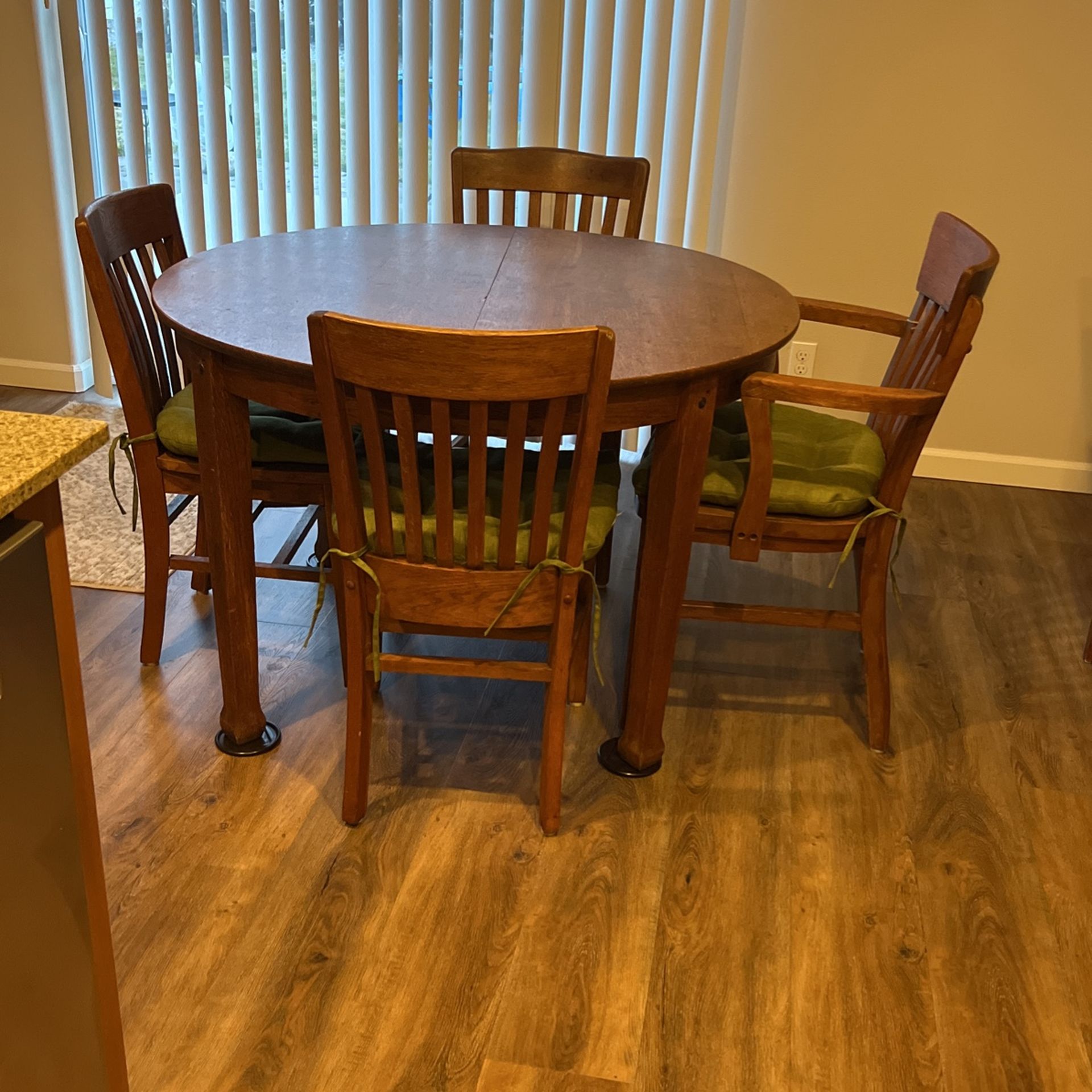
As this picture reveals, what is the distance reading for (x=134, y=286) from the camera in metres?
2.18

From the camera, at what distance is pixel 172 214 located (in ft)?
7.62

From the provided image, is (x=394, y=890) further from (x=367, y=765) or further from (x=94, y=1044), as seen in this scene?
(x=94, y=1044)

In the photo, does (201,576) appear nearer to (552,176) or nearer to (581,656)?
(581,656)

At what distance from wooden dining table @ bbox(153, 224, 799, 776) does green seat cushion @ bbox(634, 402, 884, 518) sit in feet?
0.50

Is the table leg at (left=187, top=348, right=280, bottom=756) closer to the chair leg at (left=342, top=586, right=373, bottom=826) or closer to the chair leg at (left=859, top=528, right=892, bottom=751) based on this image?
the chair leg at (left=342, top=586, right=373, bottom=826)

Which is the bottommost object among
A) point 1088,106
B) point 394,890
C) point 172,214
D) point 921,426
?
point 394,890

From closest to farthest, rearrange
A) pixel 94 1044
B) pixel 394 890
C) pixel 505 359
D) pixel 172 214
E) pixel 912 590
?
pixel 94 1044 → pixel 505 359 → pixel 394 890 → pixel 172 214 → pixel 912 590

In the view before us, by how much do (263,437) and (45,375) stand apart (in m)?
1.93

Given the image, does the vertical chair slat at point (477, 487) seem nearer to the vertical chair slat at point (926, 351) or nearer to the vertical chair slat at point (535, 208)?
the vertical chair slat at point (926, 351)

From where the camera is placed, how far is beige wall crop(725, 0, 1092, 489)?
9.80 ft

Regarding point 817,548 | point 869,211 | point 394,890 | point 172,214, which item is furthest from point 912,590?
point 172,214

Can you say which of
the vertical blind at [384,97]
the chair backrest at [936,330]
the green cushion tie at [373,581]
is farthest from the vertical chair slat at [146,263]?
the chair backrest at [936,330]

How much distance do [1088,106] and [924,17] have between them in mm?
486

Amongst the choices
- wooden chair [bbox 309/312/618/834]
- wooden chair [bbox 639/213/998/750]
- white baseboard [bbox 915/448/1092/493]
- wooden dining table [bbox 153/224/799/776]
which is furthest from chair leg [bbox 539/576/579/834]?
white baseboard [bbox 915/448/1092/493]
